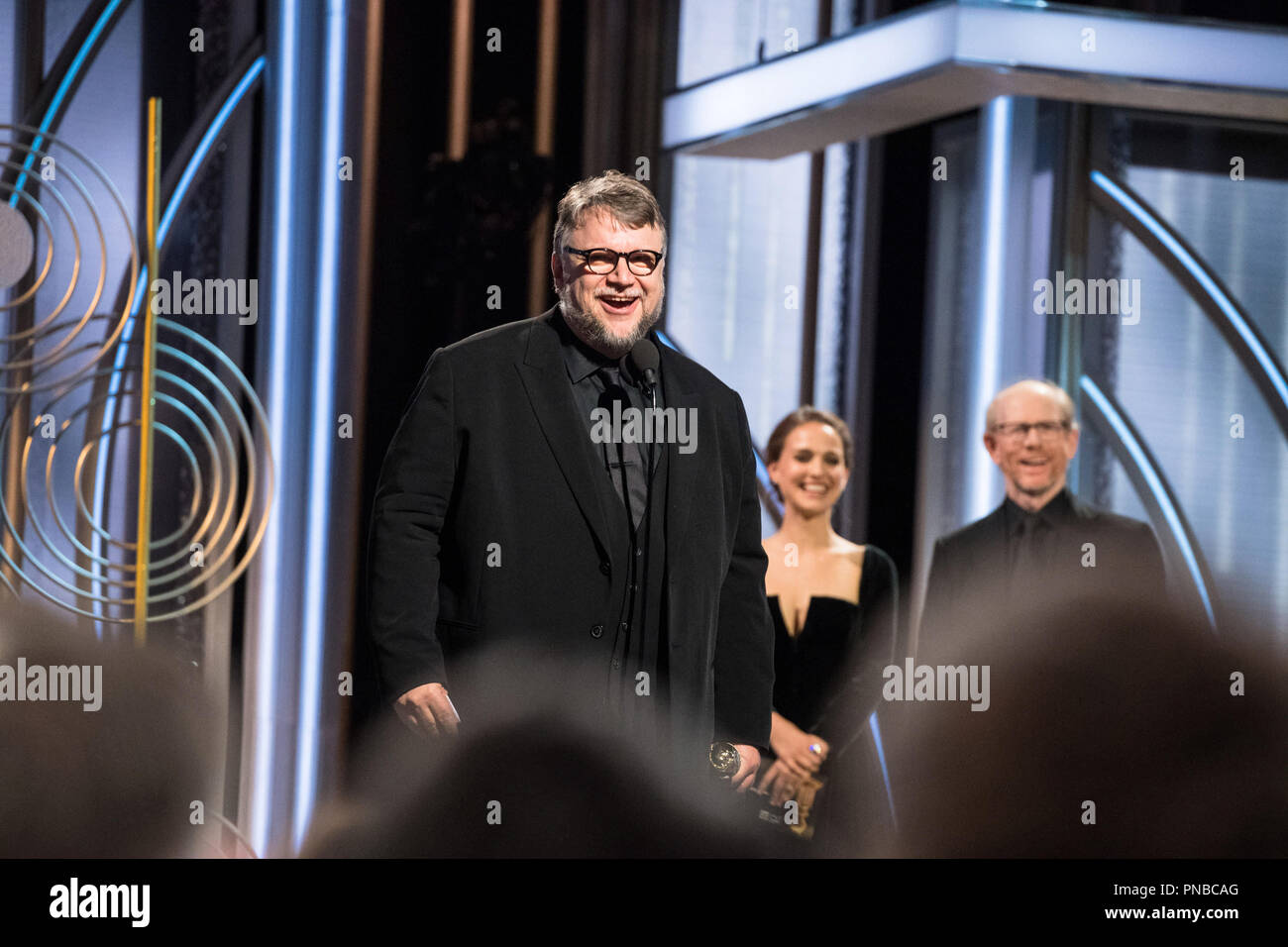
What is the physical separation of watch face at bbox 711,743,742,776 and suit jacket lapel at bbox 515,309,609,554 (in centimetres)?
47

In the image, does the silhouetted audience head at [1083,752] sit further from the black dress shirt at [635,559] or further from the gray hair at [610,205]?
the gray hair at [610,205]

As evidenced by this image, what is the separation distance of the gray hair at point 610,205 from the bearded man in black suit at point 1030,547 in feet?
3.80

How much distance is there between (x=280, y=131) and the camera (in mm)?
3625

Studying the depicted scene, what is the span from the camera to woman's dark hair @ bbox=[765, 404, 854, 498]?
3.80 meters

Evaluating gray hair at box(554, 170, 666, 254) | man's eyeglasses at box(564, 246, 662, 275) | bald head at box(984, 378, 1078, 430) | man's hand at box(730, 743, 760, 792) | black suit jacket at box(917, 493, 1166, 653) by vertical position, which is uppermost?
gray hair at box(554, 170, 666, 254)

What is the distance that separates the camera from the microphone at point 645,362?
3.15 metres

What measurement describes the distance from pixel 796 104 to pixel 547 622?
147 centimetres

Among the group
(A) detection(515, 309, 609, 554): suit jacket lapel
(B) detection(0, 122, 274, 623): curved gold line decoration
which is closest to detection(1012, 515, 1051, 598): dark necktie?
(A) detection(515, 309, 609, 554): suit jacket lapel

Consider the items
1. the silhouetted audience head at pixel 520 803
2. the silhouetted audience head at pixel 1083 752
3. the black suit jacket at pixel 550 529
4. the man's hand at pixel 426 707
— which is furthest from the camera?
the silhouetted audience head at pixel 1083 752

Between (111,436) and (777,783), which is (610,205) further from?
(777,783)

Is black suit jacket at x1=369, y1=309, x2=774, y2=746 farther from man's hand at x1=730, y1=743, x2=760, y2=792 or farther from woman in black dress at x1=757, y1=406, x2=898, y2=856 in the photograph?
woman in black dress at x1=757, y1=406, x2=898, y2=856

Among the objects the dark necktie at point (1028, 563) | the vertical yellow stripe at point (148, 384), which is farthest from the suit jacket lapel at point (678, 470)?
the vertical yellow stripe at point (148, 384)
